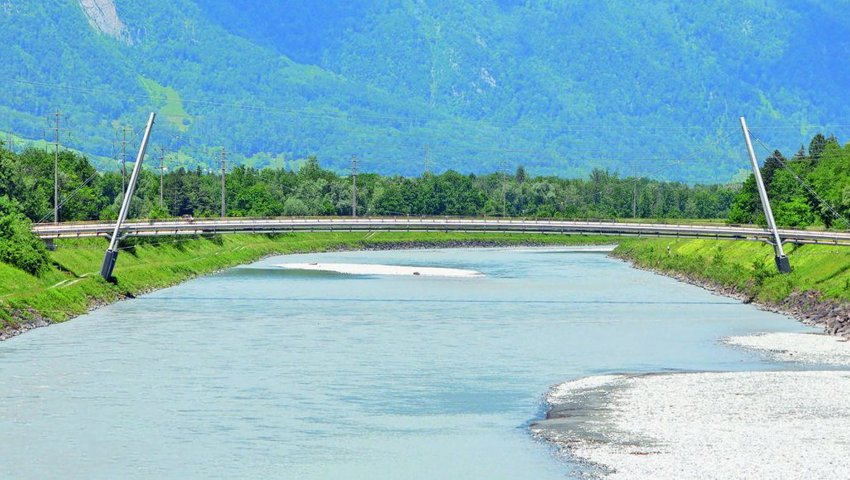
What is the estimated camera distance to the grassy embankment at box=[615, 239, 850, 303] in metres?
112

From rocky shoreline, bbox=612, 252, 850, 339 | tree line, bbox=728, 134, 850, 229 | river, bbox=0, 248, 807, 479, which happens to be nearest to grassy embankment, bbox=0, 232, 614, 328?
river, bbox=0, 248, 807, 479

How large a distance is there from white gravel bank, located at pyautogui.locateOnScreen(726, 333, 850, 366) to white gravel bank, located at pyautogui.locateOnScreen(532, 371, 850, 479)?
6655 mm

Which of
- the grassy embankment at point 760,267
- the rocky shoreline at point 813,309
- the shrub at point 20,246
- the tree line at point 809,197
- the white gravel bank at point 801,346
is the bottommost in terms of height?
the white gravel bank at point 801,346

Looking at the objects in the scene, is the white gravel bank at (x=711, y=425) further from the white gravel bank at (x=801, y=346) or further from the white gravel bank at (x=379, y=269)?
the white gravel bank at (x=379, y=269)

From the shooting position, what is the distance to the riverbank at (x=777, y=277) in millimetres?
101312

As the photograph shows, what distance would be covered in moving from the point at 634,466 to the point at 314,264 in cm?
14134

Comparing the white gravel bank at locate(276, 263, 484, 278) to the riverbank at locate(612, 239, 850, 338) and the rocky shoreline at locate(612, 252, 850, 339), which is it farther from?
the rocky shoreline at locate(612, 252, 850, 339)

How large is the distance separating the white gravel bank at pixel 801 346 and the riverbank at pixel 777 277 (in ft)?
11.8

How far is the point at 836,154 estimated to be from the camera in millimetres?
190250

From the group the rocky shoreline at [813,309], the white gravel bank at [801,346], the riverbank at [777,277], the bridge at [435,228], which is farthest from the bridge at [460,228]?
the white gravel bank at [801,346]

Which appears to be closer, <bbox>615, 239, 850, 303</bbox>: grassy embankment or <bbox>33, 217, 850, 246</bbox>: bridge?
<bbox>615, 239, 850, 303</bbox>: grassy embankment

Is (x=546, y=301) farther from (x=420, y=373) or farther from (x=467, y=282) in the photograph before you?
(x=420, y=373)

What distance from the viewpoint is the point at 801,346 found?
82.6 meters

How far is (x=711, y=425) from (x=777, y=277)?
222ft
